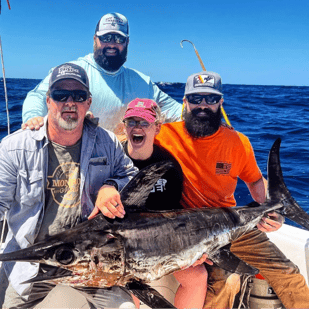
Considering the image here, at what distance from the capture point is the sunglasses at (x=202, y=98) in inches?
116

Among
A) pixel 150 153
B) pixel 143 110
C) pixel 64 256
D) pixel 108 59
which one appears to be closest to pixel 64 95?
pixel 143 110

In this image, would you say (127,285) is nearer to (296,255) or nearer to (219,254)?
(219,254)

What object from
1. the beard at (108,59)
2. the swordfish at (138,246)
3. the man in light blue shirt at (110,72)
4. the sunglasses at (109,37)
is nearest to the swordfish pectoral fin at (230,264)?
the swordfish at (138,246)

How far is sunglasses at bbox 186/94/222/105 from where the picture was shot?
9.67ft

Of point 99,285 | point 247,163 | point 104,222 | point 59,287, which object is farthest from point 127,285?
point 247,163

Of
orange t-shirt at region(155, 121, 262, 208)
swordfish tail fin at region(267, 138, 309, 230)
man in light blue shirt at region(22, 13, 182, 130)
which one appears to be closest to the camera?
swordfish tail fin at region(267, 138, 309, 230)

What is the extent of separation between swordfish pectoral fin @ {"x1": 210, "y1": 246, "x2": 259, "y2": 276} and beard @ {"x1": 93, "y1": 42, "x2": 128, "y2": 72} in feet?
7.02

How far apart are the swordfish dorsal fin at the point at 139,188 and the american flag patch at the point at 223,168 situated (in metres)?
0.91

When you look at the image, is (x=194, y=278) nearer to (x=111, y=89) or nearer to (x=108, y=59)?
(x=111, y=89)

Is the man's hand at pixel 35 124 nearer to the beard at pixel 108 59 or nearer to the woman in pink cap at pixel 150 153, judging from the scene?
the woman in pink cap at pixel 150 153

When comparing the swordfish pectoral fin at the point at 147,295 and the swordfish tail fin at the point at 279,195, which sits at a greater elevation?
the swordfish tail fin at the point at 279,195

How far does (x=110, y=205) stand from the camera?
195 centimetres

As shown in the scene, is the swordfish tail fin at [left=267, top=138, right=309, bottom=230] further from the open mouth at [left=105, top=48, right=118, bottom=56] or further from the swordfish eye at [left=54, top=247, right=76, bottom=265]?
→ the open mouth at [left=105, top=48, right=118, bottom=56]

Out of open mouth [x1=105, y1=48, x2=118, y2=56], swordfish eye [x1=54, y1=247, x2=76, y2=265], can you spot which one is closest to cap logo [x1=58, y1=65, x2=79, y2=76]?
swordfish eye [x1=54, y1=247, x2=76, y2=265]
